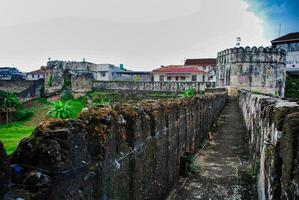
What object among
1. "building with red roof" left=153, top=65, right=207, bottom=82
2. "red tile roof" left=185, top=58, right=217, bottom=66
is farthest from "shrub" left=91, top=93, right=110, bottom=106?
"red tile roof" left=185, top=58, right=217, bottom=66

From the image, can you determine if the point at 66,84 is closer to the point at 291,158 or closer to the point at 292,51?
the point at 292,51

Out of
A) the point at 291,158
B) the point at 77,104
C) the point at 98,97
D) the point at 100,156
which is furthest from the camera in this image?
the point at 98,97

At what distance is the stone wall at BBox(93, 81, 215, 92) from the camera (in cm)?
3319

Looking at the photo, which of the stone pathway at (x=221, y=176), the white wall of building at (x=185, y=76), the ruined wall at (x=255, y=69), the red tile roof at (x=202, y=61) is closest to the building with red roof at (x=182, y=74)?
the white wall of building at (x=185, y=76)

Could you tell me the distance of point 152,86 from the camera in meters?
35.4

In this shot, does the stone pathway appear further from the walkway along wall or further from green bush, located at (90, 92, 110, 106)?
green bush, located at (90, 92, 110, 106)

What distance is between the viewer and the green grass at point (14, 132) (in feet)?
78.9

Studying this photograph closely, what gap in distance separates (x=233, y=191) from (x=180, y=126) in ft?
4.08

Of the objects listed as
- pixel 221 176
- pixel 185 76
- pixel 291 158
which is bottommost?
pixel 221 176

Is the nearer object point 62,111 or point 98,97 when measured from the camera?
point 62,111

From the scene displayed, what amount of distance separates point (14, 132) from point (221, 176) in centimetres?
2687

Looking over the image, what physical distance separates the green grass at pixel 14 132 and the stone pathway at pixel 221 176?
18.4 meters

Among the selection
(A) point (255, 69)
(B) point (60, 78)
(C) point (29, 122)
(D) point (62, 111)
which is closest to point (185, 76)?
(B) point (60, 78)

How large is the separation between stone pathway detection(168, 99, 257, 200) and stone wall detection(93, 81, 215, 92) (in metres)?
25.4
